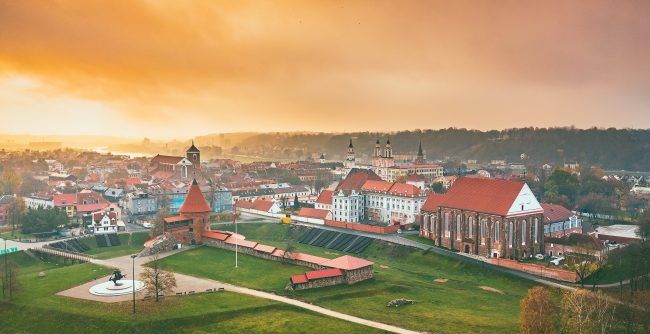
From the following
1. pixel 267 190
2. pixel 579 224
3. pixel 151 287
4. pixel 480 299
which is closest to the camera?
pixel 151 287

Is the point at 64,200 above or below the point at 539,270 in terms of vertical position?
above

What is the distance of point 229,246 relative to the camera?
6238cm

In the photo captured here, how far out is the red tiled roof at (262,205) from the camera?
8688cm

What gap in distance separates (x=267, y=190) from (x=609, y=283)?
68.3m

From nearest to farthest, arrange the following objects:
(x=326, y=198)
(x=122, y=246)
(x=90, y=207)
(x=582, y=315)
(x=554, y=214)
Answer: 1. (x=582, y=315)
2. (x=122, y=246)
3. (x=554, y=214)
4. (x=90, y=207)
5. (x=326, y=198)

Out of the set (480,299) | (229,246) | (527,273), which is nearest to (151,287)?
(229,246)

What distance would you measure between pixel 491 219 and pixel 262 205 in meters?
40.4

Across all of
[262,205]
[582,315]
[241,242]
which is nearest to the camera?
[582,315]

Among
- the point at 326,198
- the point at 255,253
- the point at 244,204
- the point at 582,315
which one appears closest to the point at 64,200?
the point at 244,204

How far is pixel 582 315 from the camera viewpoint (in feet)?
113

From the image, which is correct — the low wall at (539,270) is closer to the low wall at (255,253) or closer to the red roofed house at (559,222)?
the red roofed house at (559,222)

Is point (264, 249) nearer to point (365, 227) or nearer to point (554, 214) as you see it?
point (365, 227)

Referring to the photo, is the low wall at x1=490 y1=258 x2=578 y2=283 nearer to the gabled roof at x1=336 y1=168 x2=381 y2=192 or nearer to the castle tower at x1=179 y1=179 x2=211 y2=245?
the gabled roof at x1=336 y1=168 x2=381 y2=192

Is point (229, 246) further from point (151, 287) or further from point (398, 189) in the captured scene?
point (398, 189)
